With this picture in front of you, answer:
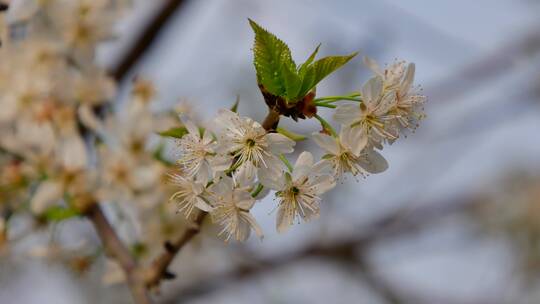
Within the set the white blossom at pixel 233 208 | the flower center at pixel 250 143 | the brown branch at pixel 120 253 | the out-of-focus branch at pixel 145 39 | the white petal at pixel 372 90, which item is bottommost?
the brown branch at pixel 120 253

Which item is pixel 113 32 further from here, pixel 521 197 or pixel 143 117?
pixel 521 197

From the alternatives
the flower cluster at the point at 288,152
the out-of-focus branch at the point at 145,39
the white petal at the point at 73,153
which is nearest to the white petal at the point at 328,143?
the flower cluster at the point at 288,152

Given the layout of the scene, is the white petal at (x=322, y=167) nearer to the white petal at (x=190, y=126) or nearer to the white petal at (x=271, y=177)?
the white petal at (x=271, y=177)

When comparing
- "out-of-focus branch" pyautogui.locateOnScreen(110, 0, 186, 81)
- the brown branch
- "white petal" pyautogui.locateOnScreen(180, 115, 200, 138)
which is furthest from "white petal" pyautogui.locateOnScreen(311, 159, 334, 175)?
"out-of-focus branch" pyautogui.locateOnScreen(110, 0, 186, 81)

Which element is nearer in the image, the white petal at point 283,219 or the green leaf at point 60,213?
the white petal at point 283,219

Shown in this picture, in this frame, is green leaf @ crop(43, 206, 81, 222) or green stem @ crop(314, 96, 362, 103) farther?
green leaf @ crop(43, 206, 81, 222)

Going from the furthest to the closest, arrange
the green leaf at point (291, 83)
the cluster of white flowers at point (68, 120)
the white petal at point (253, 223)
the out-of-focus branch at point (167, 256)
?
the cluster of white flowers at point (68, 120) < the out-of-focus branch at point (167, 256) < the white petal at point (253, 223) < the green leaf at point (291, 83)

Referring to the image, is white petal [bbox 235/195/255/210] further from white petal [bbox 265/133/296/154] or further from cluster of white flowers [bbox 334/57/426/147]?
cluster of white flowers [bbox 334/57/426/147]
